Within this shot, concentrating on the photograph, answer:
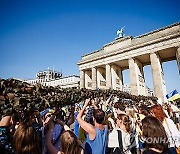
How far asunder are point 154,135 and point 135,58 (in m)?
30.8

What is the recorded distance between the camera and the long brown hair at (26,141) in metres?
2.44

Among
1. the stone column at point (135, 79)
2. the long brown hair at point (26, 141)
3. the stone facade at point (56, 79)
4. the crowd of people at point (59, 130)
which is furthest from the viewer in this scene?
the stone facade at point (56, 79)

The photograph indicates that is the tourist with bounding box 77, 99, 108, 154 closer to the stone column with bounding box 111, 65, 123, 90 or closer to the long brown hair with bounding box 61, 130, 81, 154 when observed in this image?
the long brown hair with bounding box 61, 130, 81, 154

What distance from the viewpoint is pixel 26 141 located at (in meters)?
2.48

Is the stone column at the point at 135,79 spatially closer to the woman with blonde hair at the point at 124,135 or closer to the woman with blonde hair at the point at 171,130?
the woman with blonde hair at the point at 171,130

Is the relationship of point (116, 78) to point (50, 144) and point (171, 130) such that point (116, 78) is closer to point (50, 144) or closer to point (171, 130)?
point (171, 130)

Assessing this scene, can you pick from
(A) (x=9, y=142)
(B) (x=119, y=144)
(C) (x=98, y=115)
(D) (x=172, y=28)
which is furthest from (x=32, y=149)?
(D) (x=172, y=28)

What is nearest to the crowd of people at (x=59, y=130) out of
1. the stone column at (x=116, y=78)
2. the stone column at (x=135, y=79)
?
the stone column at (x=135, y=79)

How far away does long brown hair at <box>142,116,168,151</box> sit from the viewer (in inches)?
99.4

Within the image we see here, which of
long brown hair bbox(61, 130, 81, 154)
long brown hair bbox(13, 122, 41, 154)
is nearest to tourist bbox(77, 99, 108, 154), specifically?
long brown hair bbox(61, 130, 81, 154)

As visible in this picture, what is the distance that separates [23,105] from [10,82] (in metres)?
0.59

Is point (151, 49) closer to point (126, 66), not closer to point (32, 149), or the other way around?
point (126, 66)

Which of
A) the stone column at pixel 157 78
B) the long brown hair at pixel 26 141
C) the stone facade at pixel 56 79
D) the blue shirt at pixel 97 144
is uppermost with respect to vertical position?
the stone facade at pixel 56 79

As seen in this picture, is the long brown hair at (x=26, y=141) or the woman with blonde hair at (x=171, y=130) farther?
the woman with blonde hair at (x=171, y=130)
